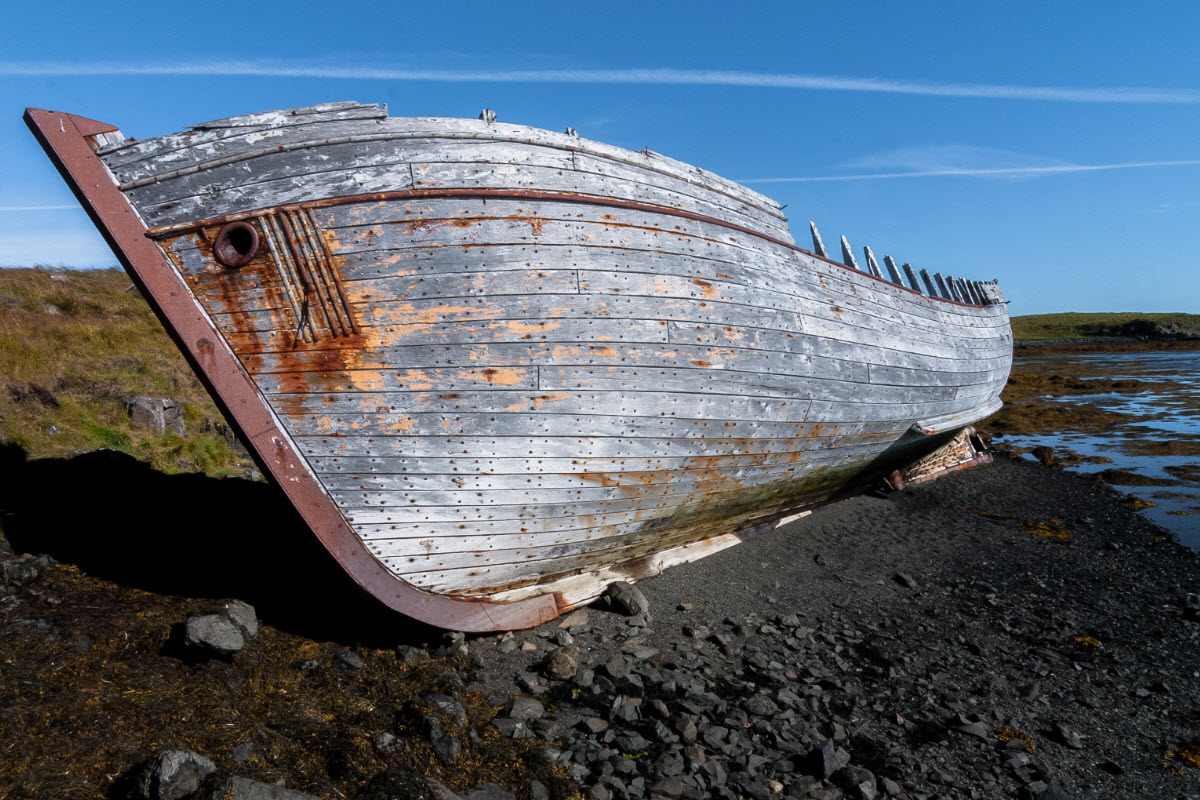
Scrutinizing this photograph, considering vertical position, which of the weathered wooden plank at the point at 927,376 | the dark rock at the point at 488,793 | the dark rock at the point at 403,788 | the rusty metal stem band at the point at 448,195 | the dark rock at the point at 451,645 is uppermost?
the rusty metal stem band at the point at 448,195

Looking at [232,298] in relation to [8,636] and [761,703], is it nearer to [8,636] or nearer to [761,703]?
[8,636]

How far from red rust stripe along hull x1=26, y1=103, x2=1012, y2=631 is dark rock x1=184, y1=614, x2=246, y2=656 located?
2.71 feet

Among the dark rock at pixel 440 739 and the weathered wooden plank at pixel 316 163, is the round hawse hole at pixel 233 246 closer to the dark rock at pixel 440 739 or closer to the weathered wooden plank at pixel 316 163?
the weathered wooden plank at pixel 316 163

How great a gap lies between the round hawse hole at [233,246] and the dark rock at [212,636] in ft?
7.48

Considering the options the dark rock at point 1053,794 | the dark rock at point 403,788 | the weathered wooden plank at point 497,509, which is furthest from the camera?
the weathered wooden plank at point 497,509

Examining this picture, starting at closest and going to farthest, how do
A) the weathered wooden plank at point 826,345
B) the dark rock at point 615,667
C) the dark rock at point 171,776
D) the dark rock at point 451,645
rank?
the dark rock at point 171,776 → the dark rock at point 615,667 → the dark rock at point 451,645 → the weathered wooden plank at point 826,345

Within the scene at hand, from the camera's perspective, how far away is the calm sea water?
1028cm

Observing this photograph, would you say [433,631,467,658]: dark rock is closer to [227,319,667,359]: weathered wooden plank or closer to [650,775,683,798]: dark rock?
[650,775,683,798]: dark rock

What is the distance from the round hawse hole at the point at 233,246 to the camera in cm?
427

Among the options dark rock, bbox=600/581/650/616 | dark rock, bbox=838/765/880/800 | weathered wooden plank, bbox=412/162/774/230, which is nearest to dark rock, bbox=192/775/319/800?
dark rock, bbox=838/765/880/800

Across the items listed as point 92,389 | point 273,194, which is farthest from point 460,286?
point 92,389

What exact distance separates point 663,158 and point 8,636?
5736 mm

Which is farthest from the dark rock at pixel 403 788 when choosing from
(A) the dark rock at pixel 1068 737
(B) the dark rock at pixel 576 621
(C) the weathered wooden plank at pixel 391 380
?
(A) the dark rock at pixel 1068 737

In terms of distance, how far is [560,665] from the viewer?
4738mm
